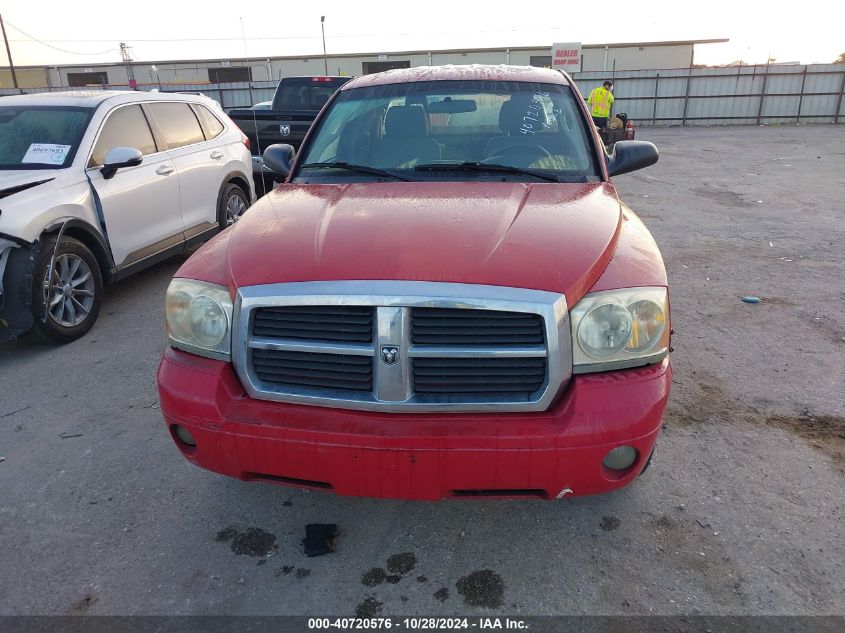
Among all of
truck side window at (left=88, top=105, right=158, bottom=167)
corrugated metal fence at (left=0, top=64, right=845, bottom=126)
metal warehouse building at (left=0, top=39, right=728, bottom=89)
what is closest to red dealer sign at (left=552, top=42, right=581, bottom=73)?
corrugated metal fence at (left=0, top=64, right=845, bottom=126)

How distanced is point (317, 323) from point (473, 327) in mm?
544

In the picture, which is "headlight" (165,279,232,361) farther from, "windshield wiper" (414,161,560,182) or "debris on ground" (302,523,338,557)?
"windshield wiper" (414,161,560,182)

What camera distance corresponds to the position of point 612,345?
2082mm

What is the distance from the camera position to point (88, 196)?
4664 millimetres

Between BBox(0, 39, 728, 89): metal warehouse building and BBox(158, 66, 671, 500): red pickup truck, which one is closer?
BBox(158, 66, 671, 500): red pickup truck

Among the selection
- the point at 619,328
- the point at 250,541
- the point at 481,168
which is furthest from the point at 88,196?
the point at 619,328

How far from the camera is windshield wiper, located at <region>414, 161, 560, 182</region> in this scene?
3023mm

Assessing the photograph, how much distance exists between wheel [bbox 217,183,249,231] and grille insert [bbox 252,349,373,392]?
457 centimetres

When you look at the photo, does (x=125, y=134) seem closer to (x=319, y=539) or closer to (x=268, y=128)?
(x=268, y=128)

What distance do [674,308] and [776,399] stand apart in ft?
4.94

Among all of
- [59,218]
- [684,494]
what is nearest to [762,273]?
[684,494]

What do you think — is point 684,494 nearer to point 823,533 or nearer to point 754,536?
point 754,536

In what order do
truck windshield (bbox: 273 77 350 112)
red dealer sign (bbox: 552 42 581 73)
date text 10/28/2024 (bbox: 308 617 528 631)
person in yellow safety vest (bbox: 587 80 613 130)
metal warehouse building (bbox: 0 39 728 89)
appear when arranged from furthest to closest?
metal warehouse building (bbox: 0 39 728 89)
red dealer sign (bbox: 552 42 581 73)
person in yellow safety vest (bbox: 587 80 613 130)
truck windshield (bbox: 273 77 350 112)
date text 10/28/2024 (bbox: 308 617 528 631)

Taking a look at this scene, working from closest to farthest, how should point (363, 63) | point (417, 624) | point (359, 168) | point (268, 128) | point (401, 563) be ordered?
point (417, 624)
point (401, 563)
point (359, 168)
point (268, 128)
point (363, 63)
